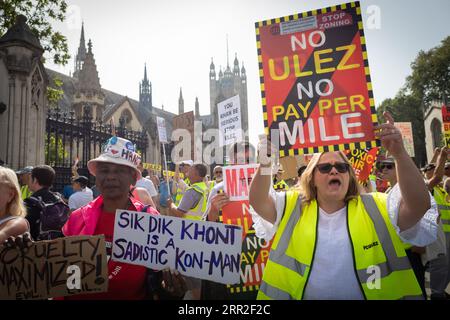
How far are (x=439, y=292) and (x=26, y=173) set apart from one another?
23.3 ft

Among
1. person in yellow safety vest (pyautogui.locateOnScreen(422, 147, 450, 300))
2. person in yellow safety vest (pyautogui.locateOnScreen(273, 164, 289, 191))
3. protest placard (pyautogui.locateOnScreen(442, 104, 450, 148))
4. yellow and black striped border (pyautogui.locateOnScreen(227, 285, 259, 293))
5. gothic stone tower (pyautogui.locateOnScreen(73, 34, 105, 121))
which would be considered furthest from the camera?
gothic stone tower (pyautogui.locateOnScreen(73, 34, 105, 121))

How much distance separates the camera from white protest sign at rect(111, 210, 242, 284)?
2482 millimetres

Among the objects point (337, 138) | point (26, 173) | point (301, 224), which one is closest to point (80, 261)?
point (301, 224)

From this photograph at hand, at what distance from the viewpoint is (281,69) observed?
2.78 m

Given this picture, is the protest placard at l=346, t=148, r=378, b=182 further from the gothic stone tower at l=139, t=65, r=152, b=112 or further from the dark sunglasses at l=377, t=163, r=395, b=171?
the gothic stone tower at l=139, t=65, r=152, b=112

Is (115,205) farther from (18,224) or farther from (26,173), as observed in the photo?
(26,173)

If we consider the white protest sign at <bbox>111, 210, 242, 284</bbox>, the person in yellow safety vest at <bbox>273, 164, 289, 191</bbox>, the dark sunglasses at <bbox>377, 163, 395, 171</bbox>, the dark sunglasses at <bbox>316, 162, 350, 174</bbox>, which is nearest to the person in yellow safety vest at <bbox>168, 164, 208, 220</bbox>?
the person in yellow safety vest at <bbox>273, 164, 289, 191</bbox>

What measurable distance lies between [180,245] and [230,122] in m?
2.44

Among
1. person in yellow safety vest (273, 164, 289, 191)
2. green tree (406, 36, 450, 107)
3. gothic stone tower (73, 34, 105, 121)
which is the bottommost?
person in yellow safety vest (273, 164, 289, 191)

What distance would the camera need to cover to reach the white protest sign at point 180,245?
8.14 ft

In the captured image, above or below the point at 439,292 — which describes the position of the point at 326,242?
above

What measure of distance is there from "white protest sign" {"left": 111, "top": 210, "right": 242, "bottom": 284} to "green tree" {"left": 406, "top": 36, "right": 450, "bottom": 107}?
132ft

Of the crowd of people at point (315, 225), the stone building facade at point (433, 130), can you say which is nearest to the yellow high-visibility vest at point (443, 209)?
the crowd of people at point (315, 225)

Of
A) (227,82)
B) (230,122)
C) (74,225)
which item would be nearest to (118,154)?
(74,225)
